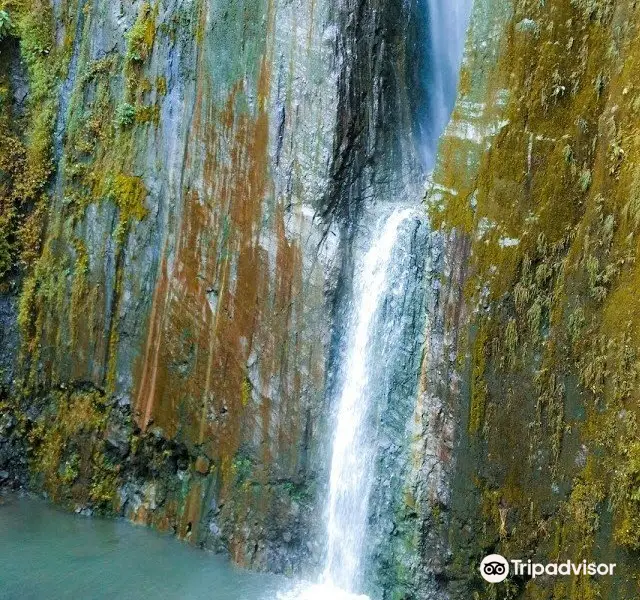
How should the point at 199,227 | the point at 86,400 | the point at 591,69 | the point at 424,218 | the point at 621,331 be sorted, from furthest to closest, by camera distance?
the point at 86,400
the point at 199,227
the point at 424,218
the point at 591,69
the point at 621,331

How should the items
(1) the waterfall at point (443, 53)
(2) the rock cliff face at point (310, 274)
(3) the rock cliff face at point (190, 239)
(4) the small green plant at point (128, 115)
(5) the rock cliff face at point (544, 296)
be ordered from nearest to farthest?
1. (5) the rock cliff face at point (544, 296)
2. (2) the rock cliff face at point (310, 274)
3. (3) the rock cliff face at point (190, 239)
4. (1) the waterfall at point (443, 53)
5. (4) the small green plant at point (128, 115)

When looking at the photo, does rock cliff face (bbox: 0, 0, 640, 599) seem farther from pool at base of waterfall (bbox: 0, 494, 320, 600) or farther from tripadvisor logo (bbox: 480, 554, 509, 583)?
pool at base of waterfall (bbox: 0, 494, 320, 600)

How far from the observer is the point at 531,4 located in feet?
23.9

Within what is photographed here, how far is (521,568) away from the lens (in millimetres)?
6871

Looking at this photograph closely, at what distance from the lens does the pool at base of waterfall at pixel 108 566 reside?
25.3ft

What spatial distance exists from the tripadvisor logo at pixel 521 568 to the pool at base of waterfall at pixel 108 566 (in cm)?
173

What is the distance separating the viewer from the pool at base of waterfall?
7.70m

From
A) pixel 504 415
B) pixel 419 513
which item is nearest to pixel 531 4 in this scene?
pixel 504 415

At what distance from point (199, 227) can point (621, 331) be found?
5258mm

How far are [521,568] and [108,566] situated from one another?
457 centimetres

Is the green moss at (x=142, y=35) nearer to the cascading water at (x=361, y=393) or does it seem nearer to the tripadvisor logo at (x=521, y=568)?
the cascading water at (x=361, y=393)

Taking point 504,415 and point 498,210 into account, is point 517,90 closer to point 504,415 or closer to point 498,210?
point 498,210

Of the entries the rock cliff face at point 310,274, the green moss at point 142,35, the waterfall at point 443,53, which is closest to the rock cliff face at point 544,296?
the rock cliff face at point 310,274

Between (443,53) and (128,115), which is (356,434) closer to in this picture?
(128,115)
